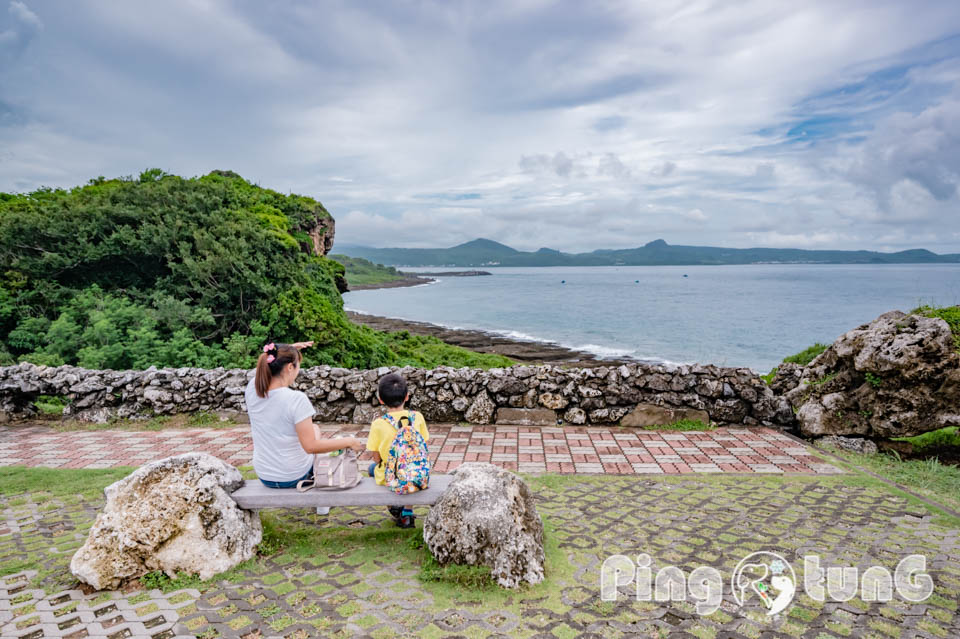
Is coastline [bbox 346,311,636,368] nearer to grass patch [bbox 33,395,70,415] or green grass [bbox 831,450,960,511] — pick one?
green grass [bbox 831,450,960,511]

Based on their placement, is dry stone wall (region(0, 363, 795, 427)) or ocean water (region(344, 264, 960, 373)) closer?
dry stone wall (region(0, 363, 795, 427))

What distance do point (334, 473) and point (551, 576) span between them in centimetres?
190

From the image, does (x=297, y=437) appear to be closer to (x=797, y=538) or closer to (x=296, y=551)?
(x=296, y=551)

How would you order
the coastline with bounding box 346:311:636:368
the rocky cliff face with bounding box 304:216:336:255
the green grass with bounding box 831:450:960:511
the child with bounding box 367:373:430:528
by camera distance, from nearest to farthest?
the child with bounding box 367:373:430:528 < the green grass with bounding box 831:450:960:511 < the rocky cliff face with bounding box 304:216:336:255 < the coastline with bounding box 346:311:636:368

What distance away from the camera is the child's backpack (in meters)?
4.49

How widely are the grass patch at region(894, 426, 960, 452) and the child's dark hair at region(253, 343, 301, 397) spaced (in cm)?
785

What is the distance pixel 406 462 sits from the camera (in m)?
4.50

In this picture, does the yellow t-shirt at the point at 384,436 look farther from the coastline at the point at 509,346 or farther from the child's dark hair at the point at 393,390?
the coastline at the point at 509,346

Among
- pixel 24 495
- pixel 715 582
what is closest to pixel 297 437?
pixel 715 582

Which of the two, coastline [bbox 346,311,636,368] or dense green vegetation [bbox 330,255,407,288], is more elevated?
dense green vegetation [bbox 330,255,407,288]

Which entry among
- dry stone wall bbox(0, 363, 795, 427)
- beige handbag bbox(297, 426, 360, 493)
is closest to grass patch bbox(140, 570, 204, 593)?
beige handbag bbox(297, 426, 360, 493)

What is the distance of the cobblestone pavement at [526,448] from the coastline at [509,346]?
754 inches

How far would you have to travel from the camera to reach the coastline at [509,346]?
31.4 metres

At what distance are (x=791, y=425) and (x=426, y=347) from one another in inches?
877
